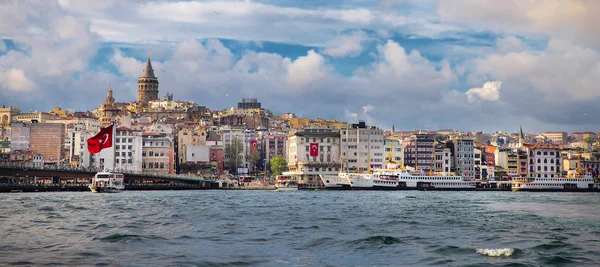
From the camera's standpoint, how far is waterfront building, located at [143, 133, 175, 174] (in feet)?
412

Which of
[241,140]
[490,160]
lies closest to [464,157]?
[490,160]

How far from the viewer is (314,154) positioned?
12512cm

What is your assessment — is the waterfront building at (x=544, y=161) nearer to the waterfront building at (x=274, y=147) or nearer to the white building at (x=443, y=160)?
the white building at (x=443, y=160)

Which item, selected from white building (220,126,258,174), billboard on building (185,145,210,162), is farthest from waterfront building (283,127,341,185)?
white building (220,126,258,174)

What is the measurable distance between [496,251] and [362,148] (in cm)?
10073

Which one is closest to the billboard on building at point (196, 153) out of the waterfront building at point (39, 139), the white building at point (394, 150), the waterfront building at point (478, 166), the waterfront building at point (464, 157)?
the waterfront building at point (39, 139)

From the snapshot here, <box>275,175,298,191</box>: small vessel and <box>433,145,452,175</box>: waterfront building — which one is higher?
<box>433,145,452,175</box>: waterfront building

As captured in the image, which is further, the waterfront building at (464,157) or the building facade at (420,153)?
the waterfront building at (464,157)

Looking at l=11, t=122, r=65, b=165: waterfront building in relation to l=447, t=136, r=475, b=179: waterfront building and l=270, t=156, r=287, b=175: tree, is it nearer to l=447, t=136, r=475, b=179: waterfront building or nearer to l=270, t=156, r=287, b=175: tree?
l=270, t=156, r=287, b=175: tree

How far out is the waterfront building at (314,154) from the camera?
122 meters

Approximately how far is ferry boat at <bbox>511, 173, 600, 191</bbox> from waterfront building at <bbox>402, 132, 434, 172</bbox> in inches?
873

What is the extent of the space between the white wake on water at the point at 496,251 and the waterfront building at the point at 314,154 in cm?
9365

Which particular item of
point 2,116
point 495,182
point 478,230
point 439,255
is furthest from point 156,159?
point 439,255

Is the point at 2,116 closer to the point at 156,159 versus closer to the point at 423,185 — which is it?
the point at 156,159
